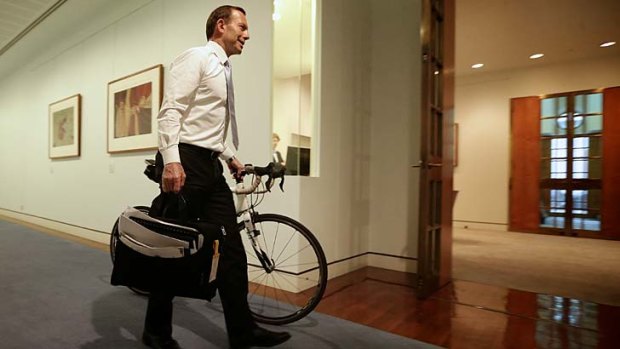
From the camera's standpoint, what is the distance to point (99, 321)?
1.86 meters

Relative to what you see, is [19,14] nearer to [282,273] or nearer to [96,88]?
[96,88]

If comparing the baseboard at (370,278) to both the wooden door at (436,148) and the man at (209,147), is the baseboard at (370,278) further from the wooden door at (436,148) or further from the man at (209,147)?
the man at (209,147)

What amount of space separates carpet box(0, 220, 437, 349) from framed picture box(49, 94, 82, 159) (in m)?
2.48

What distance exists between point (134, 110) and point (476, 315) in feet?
12.3

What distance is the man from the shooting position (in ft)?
4.49

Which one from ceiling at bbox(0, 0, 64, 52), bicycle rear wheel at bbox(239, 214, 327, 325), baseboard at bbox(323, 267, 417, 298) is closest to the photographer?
Result: bicycle rear wheel at bbox(239, 214, 327, 325)

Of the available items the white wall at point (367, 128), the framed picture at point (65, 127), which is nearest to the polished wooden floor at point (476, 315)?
the white wall at point (367, 128)

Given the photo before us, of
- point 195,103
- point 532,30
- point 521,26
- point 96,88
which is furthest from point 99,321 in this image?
point 532,30

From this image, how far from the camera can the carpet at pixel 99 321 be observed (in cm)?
165

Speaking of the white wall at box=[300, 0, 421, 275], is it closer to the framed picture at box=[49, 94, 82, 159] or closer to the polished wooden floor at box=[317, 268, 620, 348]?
the polished wooden floor at box=[317, 268, 620, 348]

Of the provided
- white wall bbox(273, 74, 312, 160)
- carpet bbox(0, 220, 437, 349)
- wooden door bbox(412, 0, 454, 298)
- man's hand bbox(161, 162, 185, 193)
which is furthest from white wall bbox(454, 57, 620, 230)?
man's hand bbox(161, 162, 185, 193)

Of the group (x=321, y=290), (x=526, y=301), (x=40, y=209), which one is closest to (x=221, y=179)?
(x=321, y=290)

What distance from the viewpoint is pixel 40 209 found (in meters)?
5.64

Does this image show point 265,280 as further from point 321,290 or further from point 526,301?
point 526,301
